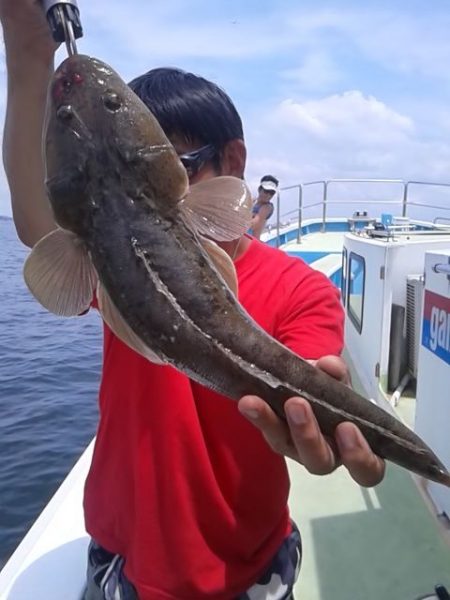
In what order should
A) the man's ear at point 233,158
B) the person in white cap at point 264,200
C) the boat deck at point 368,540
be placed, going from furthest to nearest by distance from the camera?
the person in white cap at point 264,200 < the boat deck at point 368,540 < the man's ear at point 233,158

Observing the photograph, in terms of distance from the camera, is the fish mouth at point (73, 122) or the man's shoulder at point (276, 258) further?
the man's shoulder at point (276, 258)

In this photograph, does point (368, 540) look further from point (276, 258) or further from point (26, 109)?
point (26, 109)

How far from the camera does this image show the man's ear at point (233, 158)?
79.9 inches

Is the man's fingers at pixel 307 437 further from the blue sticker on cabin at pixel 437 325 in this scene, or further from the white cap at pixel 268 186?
the white cap at pixel 268 186

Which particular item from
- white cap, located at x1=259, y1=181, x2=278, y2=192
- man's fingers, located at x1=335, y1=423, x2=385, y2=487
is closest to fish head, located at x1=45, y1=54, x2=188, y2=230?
man's fingers, located at x1=335, y1=423, x2=385, y2=487

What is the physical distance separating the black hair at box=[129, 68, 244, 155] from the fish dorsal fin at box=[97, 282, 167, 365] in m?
0.73

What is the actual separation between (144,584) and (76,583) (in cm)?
134

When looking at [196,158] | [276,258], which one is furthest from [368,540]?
[196,158]

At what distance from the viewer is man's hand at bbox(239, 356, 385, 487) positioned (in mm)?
1437

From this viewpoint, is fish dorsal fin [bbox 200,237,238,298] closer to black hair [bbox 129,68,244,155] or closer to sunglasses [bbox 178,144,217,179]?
sunglasses [bbox 178,144,217,179]

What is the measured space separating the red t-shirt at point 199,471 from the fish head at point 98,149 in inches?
25.4

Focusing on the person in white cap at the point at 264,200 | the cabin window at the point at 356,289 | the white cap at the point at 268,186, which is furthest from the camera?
the white cap at the point at 268,186

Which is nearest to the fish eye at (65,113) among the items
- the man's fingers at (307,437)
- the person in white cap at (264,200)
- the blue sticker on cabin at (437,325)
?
the man's fingers at (307,437)

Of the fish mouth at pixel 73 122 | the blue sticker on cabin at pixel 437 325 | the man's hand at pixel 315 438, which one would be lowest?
the blue sticker on cabin at pixel 437 325
